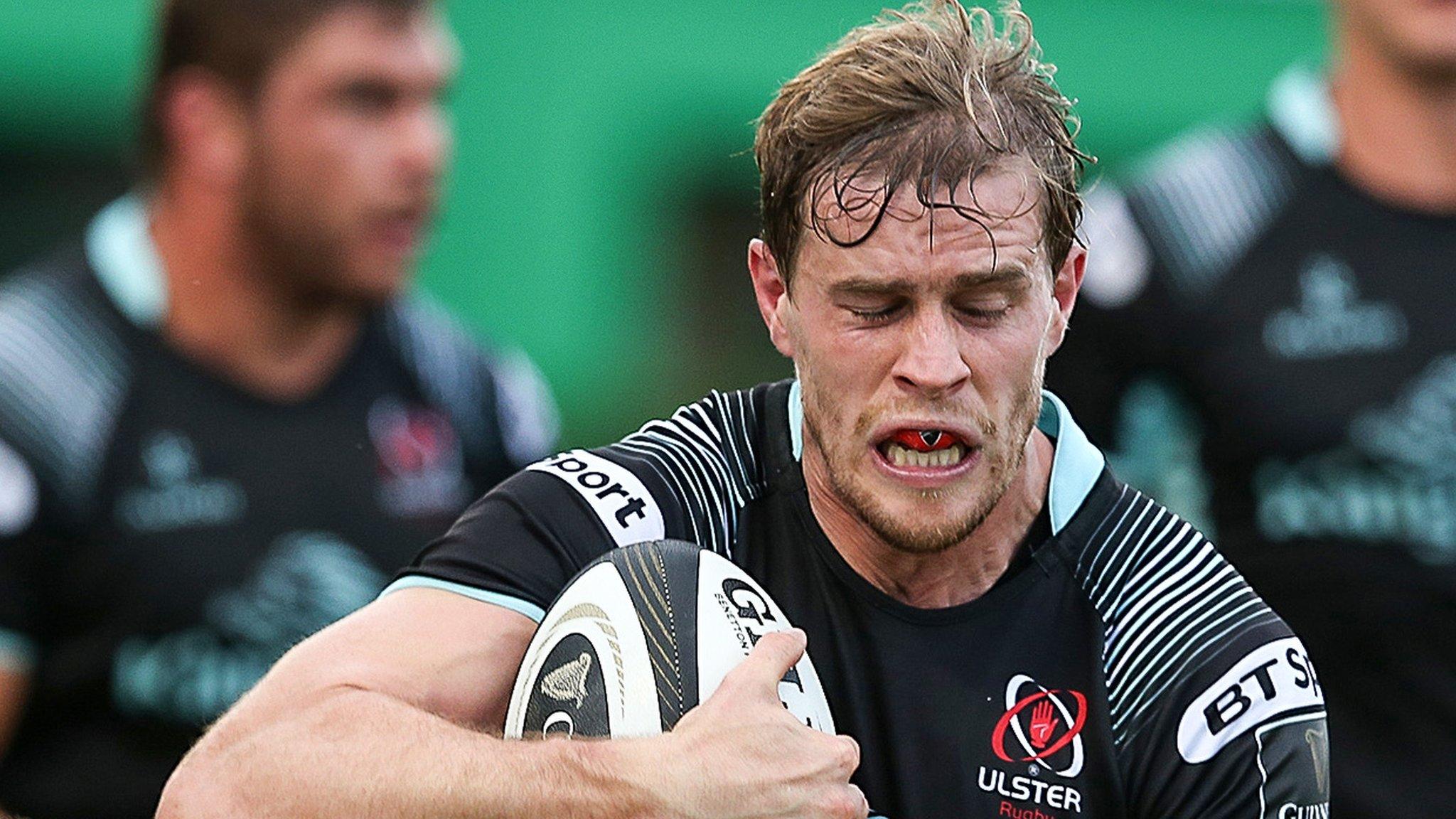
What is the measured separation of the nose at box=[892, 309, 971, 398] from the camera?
13.1ft

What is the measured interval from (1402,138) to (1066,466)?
2.84 m

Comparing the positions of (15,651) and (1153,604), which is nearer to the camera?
(1153,604)

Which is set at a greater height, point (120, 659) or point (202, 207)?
point (202, 207)

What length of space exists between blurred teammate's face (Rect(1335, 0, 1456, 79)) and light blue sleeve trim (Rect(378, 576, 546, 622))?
3587 millimetres

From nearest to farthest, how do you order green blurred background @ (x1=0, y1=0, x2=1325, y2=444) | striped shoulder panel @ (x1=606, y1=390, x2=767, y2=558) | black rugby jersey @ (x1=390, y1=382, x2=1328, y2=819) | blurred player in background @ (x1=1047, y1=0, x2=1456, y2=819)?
1. black rugby jersey @ (x1=390, y1=382, x2=1328, y2=819)
2. striped shoulder panel @ (x1=606, y1=390, x2=767, y2=558)
3. blurred player in background @ (x1=1047, y1=0, x2=1456, y2=819)
4. green blurred background @ (x1=0, y1=0, x2=1325, y2=444)

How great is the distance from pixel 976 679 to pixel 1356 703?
7.90 ft

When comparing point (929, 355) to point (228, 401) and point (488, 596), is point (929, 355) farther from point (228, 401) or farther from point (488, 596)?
point (228, 401)

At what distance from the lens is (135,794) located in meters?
6.76

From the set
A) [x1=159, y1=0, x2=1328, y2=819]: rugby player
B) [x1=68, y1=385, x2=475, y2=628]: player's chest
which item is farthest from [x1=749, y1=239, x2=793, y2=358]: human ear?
[x1=68, y1=385, x2=475, y2=628]: player's chest

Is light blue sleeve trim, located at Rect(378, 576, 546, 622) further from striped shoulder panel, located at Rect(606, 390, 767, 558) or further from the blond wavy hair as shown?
the blond wavy hair

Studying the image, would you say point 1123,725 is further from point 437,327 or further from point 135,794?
point 437,327

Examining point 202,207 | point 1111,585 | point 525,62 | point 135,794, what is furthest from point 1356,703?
point 525,62

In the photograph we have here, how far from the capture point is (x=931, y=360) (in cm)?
400

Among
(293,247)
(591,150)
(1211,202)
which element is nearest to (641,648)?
(1211,202)
